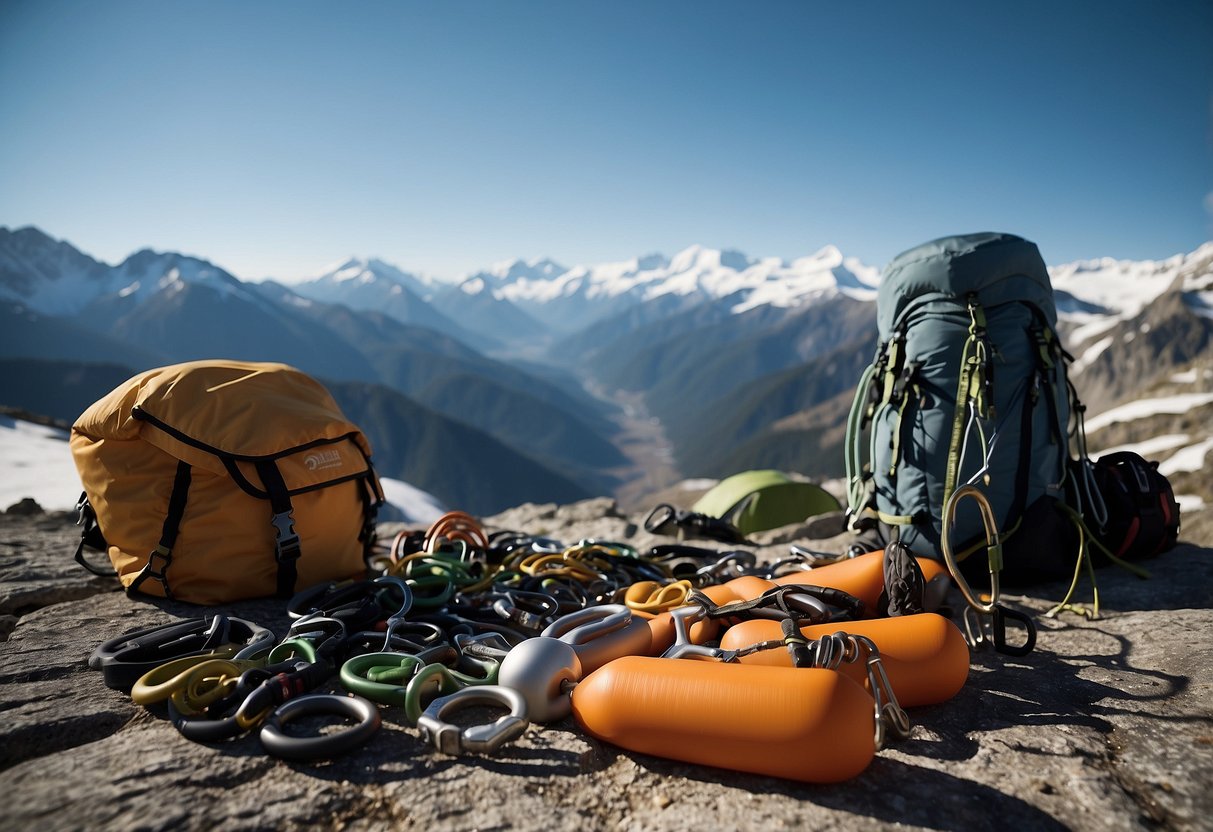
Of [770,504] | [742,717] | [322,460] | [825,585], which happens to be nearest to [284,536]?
[322,460]

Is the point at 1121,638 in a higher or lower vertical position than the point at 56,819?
higher

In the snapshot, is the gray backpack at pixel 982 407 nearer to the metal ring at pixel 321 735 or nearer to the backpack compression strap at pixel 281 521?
the metal ring at pixel 321 735

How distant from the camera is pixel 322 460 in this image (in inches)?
185

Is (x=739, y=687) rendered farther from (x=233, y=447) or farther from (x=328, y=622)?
(x=233, y=447)

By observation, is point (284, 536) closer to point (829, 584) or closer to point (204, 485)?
point (204, 485)

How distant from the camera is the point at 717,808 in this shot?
2.23m

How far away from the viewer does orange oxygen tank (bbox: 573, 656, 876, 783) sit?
2.22 meters

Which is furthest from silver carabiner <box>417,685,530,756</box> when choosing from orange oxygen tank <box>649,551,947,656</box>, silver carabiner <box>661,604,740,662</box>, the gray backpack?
the gray backpack

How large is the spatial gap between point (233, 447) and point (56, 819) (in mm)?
2680

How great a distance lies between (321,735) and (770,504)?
33.2 ft

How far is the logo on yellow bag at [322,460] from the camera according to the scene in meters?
4.60

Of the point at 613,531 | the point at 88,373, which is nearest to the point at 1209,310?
the point at 613,531

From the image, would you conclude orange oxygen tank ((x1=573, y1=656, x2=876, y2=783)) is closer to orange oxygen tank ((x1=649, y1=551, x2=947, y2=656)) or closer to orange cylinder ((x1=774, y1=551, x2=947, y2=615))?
orange oxygen tank ((x1=649, y1=551, x2=947, y2=656))

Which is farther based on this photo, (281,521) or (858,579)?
(281,521)
